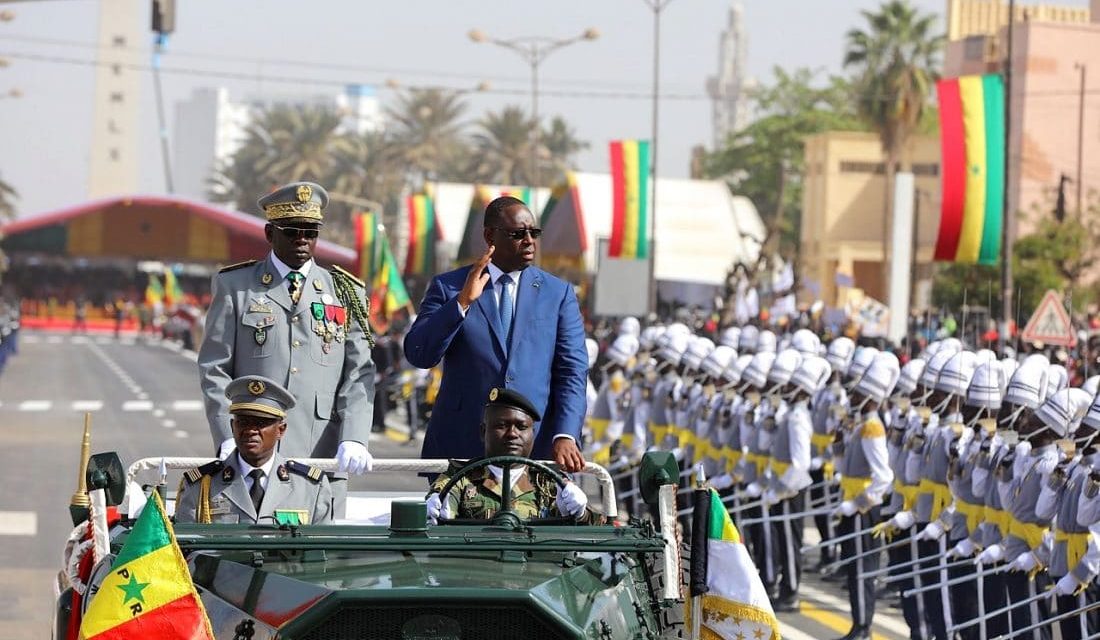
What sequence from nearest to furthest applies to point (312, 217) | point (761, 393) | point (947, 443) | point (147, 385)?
point (312, 217) < point (947, 443) < point (761, 393) < point (147, 385)

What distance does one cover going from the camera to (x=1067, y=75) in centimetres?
6325

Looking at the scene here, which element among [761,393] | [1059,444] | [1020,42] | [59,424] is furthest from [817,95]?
[1059,444]

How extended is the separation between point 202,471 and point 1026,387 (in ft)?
19.8

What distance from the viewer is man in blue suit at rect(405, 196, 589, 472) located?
8266 mm

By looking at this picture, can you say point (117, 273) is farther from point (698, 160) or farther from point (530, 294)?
point (530, 294)

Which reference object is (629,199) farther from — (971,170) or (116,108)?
(116,108)

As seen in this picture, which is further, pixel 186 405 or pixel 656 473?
pixel 186 405

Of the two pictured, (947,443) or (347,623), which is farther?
(947,443)

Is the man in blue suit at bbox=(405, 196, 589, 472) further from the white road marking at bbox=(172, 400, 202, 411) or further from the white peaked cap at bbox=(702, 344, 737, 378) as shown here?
the white road marking at bbox=(172, 400, 202, 411)

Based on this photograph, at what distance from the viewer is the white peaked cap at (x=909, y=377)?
14969 mm

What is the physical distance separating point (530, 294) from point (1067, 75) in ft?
189

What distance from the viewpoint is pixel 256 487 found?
7.23 m

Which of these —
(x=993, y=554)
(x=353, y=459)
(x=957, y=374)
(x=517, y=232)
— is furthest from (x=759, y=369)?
(x=353, y=459)

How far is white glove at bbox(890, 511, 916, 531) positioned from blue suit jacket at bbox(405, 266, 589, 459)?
5198 millimetres
